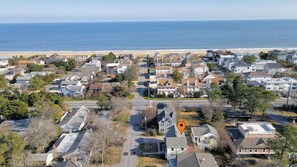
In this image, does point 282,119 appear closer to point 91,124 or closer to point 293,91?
point 293,91

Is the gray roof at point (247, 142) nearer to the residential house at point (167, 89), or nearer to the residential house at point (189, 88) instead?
the residential house at point (189, 88)

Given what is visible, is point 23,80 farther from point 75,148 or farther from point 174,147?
point 174,147

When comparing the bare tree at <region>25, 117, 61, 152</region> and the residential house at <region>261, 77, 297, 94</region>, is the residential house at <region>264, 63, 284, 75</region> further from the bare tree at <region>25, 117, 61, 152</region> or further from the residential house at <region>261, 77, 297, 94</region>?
the bare tree at <region>25, 117, 61, 152</region>

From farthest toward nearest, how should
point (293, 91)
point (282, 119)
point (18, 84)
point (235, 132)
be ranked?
point (18, 84), point (293, 91), point (282, 119), point (235, 132)

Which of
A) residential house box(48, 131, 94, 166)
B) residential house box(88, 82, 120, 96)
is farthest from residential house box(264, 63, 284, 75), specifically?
residential house box(48, 131, 94, 166)

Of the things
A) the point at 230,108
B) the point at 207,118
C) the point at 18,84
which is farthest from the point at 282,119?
the point at 18,84

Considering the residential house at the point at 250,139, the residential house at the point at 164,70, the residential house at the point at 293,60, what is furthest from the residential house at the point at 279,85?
the residential house at the point at 293,60

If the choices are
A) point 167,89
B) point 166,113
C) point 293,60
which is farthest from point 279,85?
point 293,60
